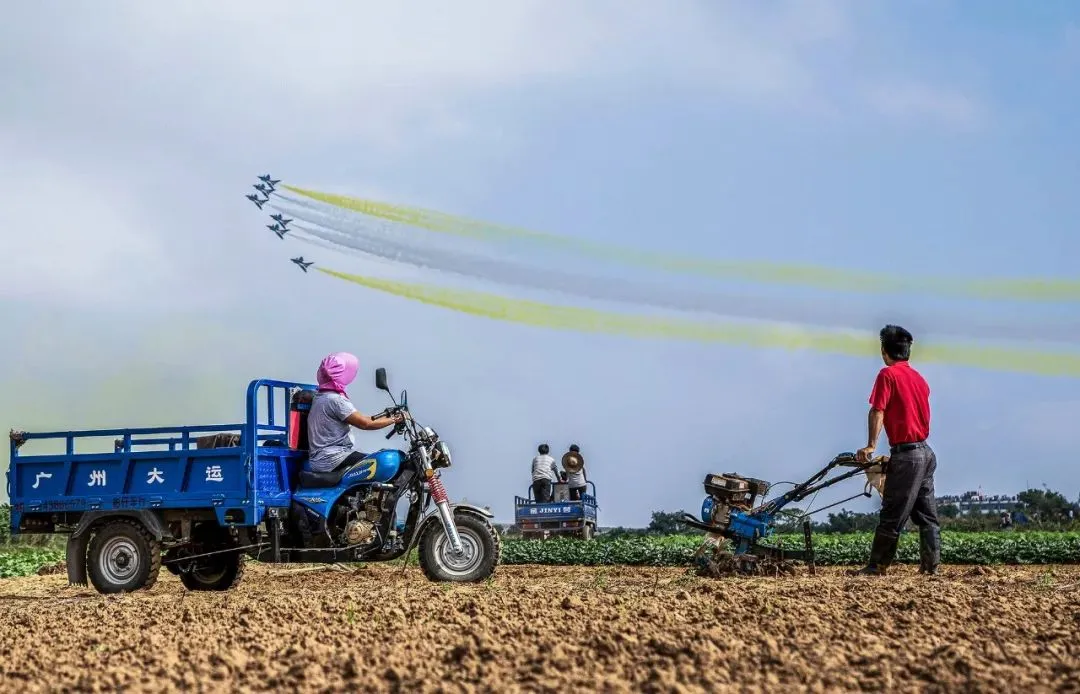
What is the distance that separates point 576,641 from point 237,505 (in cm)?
588

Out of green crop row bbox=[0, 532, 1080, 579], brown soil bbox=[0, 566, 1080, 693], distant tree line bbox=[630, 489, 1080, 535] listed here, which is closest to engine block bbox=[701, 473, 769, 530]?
brown soil bbox=[0, 566, 1080, 693]

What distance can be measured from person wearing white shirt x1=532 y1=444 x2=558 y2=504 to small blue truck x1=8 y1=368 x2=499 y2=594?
11.8m

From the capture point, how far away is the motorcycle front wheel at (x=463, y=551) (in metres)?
11.6

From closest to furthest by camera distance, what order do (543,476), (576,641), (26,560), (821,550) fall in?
(576,641) → (821,550) → (26,560) → (543,476)

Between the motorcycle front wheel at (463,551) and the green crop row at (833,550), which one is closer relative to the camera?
the motorcycle front wheel at (463,551)

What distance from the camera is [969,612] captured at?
8.05 m

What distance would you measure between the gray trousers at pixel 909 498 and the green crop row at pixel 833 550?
3.94 m

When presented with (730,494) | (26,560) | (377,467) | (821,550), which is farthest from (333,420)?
(26,560)

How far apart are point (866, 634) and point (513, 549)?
12.5 metres

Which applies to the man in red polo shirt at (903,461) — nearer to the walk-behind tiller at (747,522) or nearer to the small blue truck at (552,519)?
the walk-behind tiller at (747,522)

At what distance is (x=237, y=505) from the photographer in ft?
39.5

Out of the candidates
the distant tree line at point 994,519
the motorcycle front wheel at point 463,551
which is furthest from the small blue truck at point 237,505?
the distant tree line at point 994,519

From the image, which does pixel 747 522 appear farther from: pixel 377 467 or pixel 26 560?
pixel 26 560

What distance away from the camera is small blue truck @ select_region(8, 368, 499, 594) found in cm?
1180
